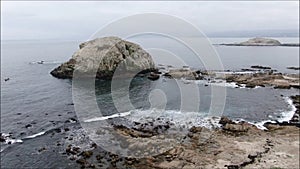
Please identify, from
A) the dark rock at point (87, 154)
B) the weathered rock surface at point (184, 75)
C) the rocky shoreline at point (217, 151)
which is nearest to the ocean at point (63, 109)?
the dark rock at point (87, 154)

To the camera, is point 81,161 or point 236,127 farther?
point 236,127

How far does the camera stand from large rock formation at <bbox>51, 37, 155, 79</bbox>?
88.8m

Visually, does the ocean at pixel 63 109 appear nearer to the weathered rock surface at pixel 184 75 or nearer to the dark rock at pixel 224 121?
the dark rock at pixel 224 121

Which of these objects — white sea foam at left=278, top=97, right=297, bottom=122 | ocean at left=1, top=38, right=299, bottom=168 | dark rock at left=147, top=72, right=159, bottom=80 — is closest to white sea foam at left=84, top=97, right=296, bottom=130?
white sea foam at left=278, top=97, right=297, bottom=122

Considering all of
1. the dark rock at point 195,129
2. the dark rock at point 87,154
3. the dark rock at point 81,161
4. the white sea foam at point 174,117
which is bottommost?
the dark rock at point 81,161

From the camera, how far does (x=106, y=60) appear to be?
89.1 metres

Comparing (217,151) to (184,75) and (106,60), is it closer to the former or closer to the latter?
(184,75)

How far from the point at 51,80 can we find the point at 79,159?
184ft

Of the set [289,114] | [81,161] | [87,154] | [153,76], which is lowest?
[81,161]

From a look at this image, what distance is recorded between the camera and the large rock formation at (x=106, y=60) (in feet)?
291

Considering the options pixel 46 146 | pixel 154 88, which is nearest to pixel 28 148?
pixel 46 146

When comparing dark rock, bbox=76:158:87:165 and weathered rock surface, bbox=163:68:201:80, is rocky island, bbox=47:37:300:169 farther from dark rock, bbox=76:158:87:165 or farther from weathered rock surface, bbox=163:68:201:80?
weathered rock surface, bbox=163:68:201:80

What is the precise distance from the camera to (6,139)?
44.3 m

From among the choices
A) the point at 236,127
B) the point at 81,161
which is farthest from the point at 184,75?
the point at 81,161
